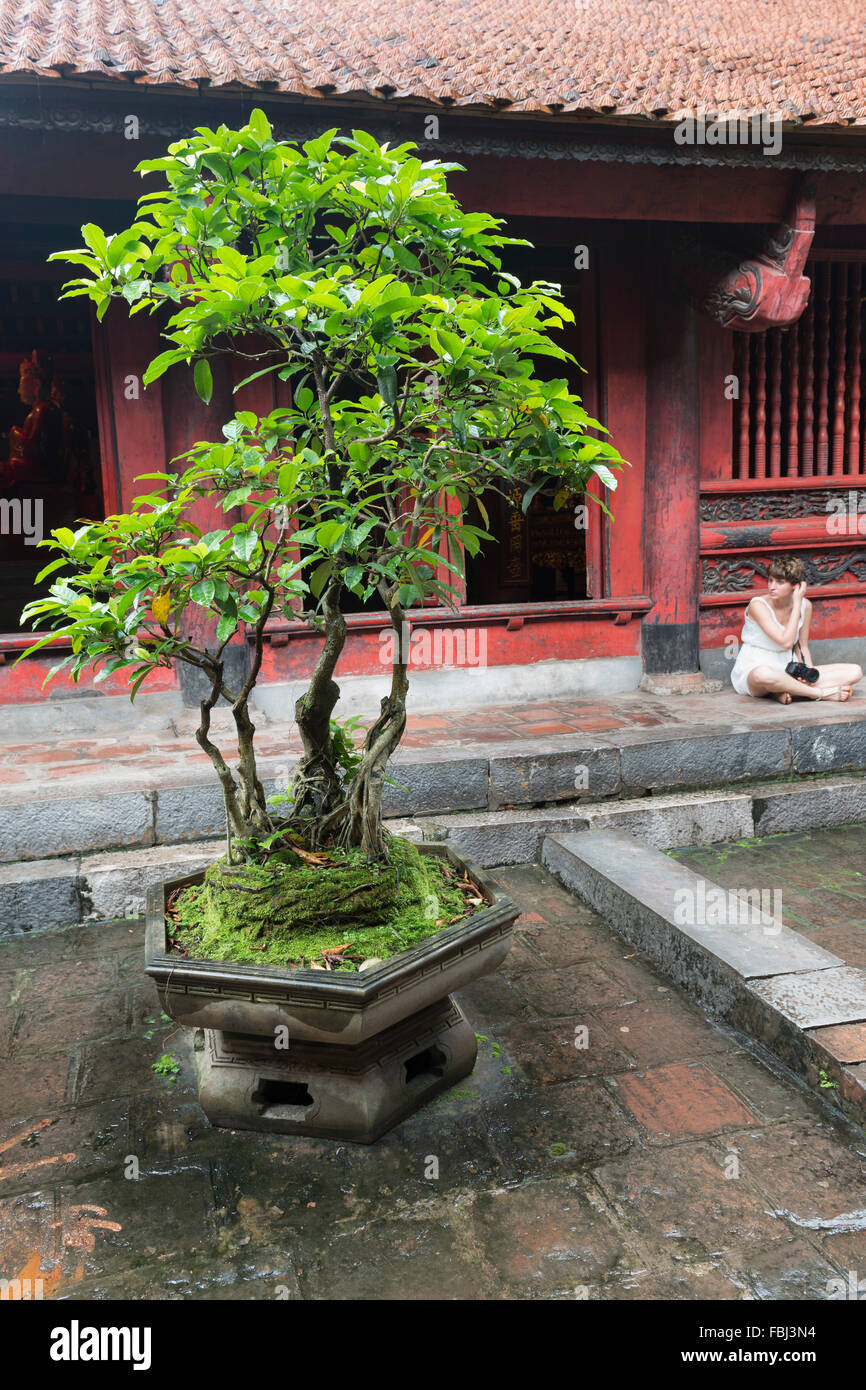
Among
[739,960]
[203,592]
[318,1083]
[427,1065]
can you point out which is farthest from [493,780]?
[203,592]

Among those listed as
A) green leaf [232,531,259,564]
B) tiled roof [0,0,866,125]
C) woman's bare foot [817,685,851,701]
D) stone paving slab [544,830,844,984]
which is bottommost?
stone paving slab [544,830,844,984]

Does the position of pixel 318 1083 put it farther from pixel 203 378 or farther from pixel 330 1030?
pixel 203 378

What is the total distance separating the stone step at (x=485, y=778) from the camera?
4492mm

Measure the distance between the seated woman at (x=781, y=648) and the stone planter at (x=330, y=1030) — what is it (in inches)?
158

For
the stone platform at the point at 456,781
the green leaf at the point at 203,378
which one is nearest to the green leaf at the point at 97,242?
the green leaf at the point at 203,378

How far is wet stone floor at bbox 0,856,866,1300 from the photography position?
2.22 metres

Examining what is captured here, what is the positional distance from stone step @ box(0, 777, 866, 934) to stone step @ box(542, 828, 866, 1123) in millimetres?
459

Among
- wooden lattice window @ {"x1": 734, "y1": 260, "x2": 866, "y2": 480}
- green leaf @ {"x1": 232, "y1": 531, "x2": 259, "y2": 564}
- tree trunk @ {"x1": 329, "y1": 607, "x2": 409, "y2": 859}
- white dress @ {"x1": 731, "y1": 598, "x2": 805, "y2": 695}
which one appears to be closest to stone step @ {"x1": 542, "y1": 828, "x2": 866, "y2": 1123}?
tree trunk @ {"x1": 329, "y1": 607, "x2": 409, "y2": 859}

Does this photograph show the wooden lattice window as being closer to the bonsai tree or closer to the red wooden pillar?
the red wooden pillar

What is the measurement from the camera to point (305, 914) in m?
2.77

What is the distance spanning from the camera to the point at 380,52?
5.55 metres

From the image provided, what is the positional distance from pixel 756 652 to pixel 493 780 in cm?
245
